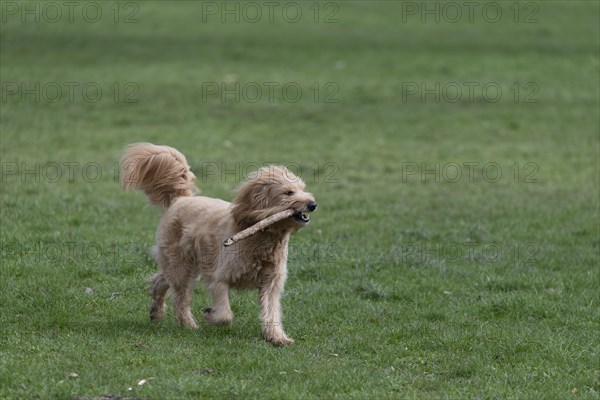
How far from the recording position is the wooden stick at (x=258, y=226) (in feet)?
28.9

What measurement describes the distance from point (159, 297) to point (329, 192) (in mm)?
6678

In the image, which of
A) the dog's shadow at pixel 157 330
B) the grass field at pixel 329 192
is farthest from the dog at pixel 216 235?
the grass field at pixel 329 192

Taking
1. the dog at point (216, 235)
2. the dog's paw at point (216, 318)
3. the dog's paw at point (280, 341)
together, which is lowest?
the dog's paw at point (280, 341)

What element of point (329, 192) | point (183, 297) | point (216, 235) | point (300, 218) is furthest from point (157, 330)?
point (329, 192)

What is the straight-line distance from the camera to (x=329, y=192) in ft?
52.9

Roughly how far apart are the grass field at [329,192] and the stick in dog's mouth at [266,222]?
914mm

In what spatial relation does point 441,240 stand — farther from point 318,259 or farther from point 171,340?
point 171,340

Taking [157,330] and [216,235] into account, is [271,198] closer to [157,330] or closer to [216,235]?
[216,235]

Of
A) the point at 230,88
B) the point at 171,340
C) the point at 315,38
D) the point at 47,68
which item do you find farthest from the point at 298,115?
the point at 171,340

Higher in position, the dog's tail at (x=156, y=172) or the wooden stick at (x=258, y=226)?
the dog's tail at (x=156, y=172)

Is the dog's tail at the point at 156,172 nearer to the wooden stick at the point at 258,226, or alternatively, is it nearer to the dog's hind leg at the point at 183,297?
the dog's hind leg at the point at 183,297

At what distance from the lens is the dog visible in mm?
9008

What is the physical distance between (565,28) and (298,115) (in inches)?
593

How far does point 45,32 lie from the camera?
101 ft
